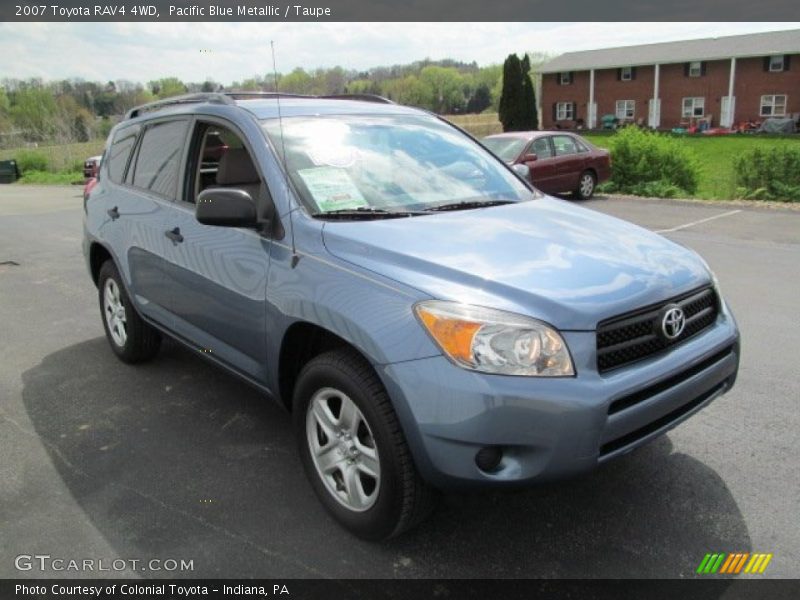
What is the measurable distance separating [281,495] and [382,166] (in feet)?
5.76

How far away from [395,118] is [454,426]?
233 centimetres

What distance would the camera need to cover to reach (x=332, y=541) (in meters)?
2.94

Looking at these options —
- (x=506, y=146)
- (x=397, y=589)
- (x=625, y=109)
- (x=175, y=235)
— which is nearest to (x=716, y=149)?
(x=625, y=109)

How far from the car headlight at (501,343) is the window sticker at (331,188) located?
105cm

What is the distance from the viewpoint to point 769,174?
14.2 meters

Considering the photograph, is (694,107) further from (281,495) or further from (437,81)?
(281,495)

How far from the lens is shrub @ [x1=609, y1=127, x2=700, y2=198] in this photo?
620 inches

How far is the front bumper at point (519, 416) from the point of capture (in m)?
2.40

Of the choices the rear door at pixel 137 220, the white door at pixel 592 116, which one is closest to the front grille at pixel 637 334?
the rear door at pixel 137 220

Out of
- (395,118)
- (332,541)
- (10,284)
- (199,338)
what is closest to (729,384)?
(332,541)

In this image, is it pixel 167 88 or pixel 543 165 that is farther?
pixel 543 165

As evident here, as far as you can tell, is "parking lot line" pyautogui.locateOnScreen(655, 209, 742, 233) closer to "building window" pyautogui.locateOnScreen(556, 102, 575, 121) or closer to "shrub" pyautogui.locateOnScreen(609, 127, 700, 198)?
"shrub" pyautogui.locateOnScreen(609, 127, 700, 198)

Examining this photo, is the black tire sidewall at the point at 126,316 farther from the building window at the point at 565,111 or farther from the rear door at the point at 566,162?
the building window at the point at 565,111

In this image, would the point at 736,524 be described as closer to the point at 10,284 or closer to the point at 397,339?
the point at 397,339
